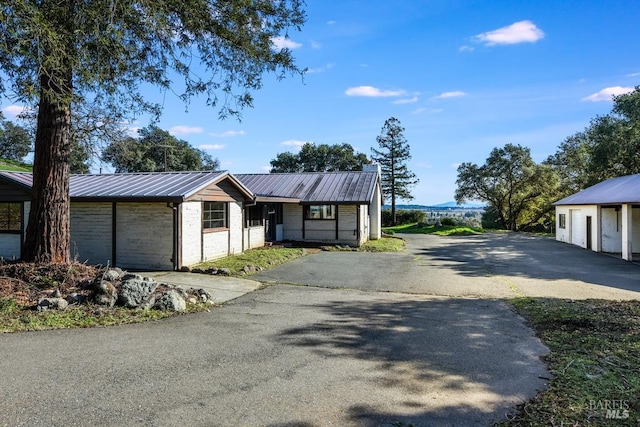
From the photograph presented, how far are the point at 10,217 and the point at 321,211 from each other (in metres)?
14.2

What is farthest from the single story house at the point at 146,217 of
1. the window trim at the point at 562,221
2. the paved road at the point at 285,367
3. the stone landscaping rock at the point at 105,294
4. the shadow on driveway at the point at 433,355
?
the window trim at the point at 562,221

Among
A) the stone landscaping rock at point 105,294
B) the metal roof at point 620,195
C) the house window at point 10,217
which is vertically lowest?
the stone landscaping rock at point 105,294

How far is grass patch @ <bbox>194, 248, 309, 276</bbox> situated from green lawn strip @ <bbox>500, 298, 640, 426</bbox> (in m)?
8.31

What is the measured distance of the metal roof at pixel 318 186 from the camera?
22.7 m

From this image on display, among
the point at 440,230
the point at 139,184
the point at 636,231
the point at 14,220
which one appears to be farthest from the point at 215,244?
the point at 440,230

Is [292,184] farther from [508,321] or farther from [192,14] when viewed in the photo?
[508,321]

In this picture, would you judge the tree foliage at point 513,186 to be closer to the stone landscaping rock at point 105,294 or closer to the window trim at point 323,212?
the window trim at point 323,212

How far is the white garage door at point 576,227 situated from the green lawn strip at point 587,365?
Result: 18.5 meters

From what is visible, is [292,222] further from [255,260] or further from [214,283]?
[214,283]

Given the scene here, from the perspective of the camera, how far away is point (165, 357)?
5.22 m

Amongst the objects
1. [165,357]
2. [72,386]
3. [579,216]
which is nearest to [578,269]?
[579,216]

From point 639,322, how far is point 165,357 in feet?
25.3

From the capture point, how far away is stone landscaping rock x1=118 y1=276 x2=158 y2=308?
25.1ft

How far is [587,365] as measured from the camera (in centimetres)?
502
